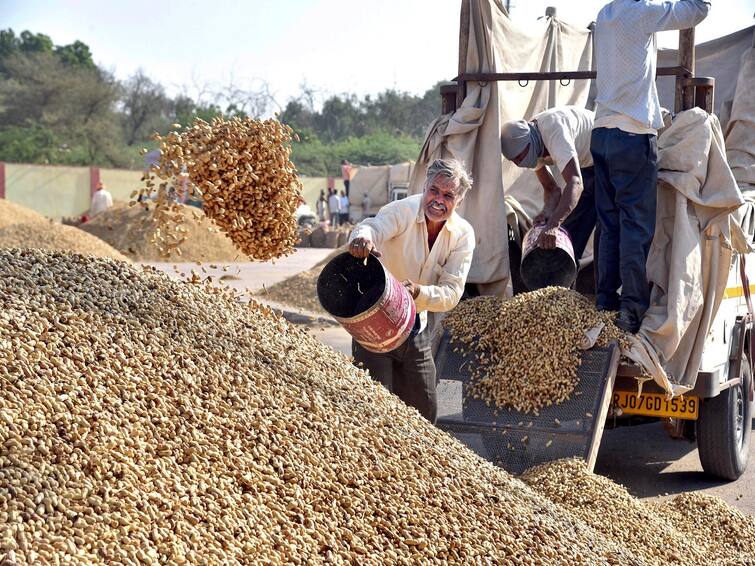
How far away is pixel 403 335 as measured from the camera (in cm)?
381

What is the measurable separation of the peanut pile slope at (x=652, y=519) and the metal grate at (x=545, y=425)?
6.3 inches

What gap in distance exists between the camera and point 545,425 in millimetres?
4531

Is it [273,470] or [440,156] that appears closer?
[273,470]

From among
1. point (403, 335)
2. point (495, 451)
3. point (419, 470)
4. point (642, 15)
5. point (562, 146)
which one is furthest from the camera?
point (562, 146)

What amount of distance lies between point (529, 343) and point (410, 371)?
67 cm

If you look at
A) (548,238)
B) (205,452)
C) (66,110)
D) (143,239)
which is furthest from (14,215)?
(66,110)

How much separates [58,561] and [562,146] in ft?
12.7

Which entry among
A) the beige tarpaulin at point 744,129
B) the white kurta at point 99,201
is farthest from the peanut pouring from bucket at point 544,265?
the white kurta at point 99,201

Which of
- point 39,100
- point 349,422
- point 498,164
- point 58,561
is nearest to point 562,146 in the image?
point 498,164

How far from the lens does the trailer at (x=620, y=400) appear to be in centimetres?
450

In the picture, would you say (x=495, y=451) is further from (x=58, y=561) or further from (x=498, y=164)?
(x=58, y=561)

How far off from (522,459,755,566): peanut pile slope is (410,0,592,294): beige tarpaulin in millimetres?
1713

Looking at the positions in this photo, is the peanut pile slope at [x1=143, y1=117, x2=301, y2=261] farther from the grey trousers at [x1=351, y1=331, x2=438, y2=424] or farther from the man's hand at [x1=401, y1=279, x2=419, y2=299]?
the grey trousers at [x1=351, y1=331, x2=438, y2=424]

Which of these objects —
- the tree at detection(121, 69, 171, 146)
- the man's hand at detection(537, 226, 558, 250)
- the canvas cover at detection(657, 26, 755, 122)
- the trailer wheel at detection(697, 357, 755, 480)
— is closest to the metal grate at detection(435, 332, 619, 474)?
the man's hand at detection(537, 226, 558, 250)
